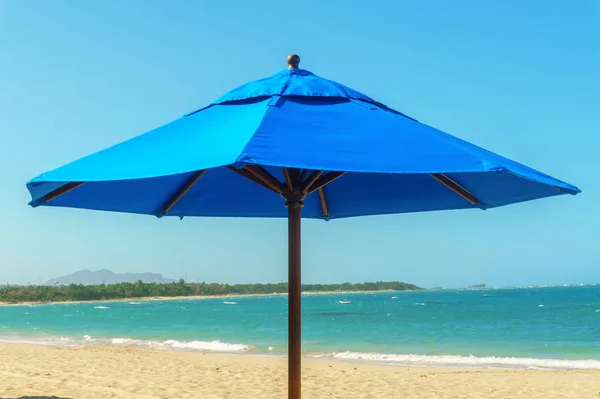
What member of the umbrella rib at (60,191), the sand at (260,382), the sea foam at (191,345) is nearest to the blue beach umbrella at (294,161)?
the umbrella rib at (60,191)

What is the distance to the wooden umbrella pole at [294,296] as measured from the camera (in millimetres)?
3086

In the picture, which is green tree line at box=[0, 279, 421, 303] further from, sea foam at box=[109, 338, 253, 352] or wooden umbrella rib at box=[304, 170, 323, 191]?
wooden umbrella rib at box=[304, 170, 323, 191]

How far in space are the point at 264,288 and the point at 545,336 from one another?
130 metres

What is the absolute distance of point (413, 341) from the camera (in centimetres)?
2064

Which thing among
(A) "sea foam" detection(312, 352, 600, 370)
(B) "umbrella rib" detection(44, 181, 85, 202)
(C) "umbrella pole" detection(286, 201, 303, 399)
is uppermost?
(B) "umbrella rib" detection(44, 181, 85, 202)

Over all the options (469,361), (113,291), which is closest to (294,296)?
(469,361)

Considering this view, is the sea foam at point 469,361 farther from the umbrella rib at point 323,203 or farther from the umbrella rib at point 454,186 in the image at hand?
the umbrella rib at point 454,186

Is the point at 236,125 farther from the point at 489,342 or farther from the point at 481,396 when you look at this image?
the point at 489,342

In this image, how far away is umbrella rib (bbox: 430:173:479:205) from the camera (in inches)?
137

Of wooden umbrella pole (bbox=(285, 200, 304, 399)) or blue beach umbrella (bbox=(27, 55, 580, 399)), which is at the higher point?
blue beach umbrella (bbox=(27, 55, 580, 399))

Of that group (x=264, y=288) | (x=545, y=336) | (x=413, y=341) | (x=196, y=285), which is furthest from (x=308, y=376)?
(x=264, y=288)

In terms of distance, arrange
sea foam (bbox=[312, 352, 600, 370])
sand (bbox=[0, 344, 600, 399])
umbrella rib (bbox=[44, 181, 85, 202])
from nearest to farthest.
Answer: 1. umbrella rib (bbox=[44, 181, 85, 202])
2. sand (bbox=[0, 344, 600, 399])
3. sea foam (bbox=[312, 352, 600, 370])

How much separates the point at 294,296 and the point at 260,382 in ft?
21.9

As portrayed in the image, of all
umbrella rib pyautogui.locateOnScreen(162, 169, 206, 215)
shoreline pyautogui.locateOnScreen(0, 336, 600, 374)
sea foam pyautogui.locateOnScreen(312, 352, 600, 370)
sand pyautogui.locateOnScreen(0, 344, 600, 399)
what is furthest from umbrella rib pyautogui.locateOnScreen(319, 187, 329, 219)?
sea foam pyautogui.locateOnScreen(312, 352, 600, 370)
